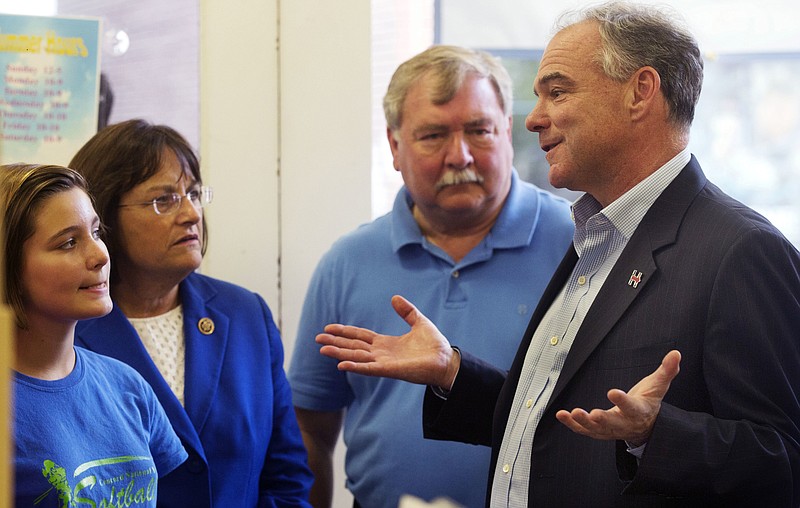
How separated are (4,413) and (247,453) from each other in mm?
1556

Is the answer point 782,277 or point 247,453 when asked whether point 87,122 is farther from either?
point 782,277

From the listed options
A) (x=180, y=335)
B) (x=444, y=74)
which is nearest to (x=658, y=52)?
(x=444, y=74)

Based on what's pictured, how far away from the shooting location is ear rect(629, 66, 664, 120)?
176 cm

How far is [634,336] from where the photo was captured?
1605 millimetres

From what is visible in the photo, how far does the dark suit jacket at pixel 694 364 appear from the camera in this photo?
1415 mm

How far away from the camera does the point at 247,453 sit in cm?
213

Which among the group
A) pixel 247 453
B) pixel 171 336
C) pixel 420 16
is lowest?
pixel 247 453

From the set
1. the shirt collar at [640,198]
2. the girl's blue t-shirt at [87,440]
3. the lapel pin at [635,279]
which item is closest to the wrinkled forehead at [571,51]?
the shirt collar at [640,198]

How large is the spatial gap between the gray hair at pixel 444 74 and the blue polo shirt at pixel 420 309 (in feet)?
0.81

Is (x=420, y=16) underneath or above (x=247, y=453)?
above

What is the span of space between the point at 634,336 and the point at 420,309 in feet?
2.89

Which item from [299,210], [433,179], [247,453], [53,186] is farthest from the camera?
[299,210]

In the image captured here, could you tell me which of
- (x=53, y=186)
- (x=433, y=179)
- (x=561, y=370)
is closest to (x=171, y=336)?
(x=53, y=186)

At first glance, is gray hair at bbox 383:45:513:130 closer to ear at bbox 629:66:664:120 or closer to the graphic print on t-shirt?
ear at bbox 629:66:664:120
